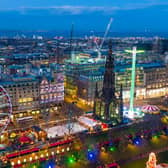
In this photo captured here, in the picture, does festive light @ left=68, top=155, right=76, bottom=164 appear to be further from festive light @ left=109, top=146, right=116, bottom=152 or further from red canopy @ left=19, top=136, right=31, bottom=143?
red canopy @ left=19, top=136, right=31, bottom=143

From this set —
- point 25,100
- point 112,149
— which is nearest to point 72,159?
point 112,149

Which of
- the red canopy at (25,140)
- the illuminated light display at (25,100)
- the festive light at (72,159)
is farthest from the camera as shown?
the illuminated light display at (25,100)

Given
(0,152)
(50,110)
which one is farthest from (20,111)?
(0,152)

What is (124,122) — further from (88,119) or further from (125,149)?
(125,149)

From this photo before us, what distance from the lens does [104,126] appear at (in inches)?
2557

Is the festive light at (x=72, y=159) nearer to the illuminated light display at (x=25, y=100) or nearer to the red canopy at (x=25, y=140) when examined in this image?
the red canopy at (x=25, y=140)

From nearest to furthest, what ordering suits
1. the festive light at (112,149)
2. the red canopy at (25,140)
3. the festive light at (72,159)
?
the festive light at (72,159) → the festive light at (112,149) → the red canopy at (25,140)

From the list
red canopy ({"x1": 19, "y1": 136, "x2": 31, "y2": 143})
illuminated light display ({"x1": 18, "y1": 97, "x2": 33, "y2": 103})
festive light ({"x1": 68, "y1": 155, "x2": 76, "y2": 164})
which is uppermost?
illuminated light display ({"x1": 18, "y1": 97, "x2": 33, "y2": 103})

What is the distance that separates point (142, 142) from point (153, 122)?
40.9 ft

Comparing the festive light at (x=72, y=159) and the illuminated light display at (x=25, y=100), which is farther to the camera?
the illuminated light display at (x=25, y=100)

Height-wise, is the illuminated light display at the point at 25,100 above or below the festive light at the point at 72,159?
above

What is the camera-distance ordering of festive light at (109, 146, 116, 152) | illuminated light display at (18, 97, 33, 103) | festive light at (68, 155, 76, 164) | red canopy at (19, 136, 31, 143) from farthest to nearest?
illuminated light display at (18, 97, 33, 103) < red canopy at (19, 136, 31, 143) < festive light at (109, 146, 116, 152) < festive light at (68, 155, 76, 164)

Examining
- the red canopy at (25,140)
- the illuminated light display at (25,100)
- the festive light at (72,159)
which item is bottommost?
the festive light at (72,159)

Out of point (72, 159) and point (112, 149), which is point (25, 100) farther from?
point (112, 149)
